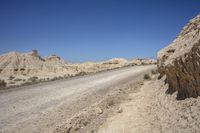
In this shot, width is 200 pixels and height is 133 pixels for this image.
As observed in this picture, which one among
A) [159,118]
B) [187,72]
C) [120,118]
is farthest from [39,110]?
[187,72]

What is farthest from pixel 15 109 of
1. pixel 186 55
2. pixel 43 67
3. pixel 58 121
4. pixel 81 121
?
pixel 43 67

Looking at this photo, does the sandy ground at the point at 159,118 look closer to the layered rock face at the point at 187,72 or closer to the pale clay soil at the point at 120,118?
the pale clay soil at the point at 120,118

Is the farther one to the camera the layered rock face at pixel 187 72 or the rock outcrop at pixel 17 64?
the rock outcrop at pixel 17 64

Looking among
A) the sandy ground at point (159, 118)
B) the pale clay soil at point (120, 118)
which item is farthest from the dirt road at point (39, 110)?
the sandy ground at point (159, 118)

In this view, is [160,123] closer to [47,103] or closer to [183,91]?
[183,91]

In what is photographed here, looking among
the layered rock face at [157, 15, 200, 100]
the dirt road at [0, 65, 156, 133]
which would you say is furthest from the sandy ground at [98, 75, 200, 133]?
the dirt road at [0, 65, 156, 133]

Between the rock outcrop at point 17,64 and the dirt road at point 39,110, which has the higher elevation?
the rock outcrop at point 17,64

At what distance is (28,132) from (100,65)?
60810mm

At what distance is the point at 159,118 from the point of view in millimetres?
7520

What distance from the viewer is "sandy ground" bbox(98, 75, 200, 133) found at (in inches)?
239

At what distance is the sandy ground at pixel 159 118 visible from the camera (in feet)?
19.9

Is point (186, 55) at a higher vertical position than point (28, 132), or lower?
higher

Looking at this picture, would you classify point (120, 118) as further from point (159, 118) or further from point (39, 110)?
point (39, 110)

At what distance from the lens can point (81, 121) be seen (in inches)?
371
